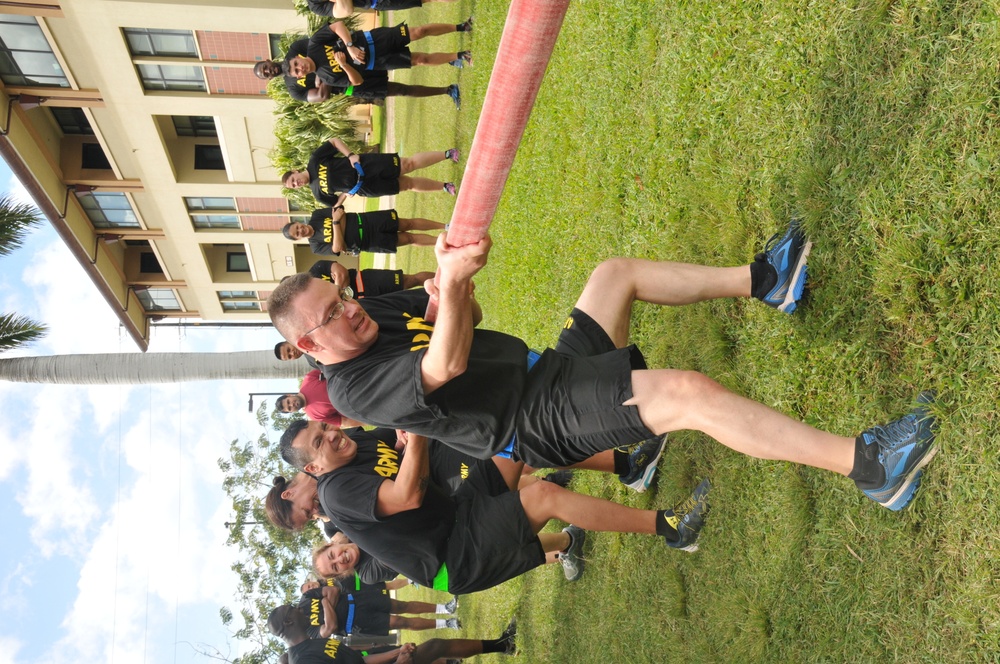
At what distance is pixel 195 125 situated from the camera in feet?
74.2

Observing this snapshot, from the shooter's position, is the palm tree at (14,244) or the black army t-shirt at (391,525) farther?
the palm tree at (14,244)

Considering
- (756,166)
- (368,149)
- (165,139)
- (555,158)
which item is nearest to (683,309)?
(756,166)

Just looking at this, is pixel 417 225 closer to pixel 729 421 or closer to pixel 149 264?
pixel 729 421

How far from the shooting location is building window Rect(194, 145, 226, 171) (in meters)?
23.0

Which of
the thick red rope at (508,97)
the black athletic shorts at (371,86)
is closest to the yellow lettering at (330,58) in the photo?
the black athletic shorts at (371,86)

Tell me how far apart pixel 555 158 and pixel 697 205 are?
8.90 feet

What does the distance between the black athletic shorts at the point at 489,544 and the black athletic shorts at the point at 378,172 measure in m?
5.63

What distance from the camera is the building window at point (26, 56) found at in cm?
1712

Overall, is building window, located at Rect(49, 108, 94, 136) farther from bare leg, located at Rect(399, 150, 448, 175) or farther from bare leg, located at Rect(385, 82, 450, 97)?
bare leg, located at Rect(399, 150, 448, 175)

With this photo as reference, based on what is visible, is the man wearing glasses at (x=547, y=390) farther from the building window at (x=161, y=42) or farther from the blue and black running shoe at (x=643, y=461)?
the building window at (x=161, y=42)

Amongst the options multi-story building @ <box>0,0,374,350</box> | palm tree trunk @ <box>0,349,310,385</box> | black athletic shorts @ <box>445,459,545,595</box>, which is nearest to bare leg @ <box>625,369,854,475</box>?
black athletic shorts @ <box>445,459,545,595</box>

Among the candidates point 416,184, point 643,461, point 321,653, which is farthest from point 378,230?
point 643,461

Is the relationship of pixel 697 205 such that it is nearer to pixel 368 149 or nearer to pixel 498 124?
pixel 498 124

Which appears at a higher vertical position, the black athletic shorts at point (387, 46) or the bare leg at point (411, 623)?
the black athletic shorts at point (387, 46)
